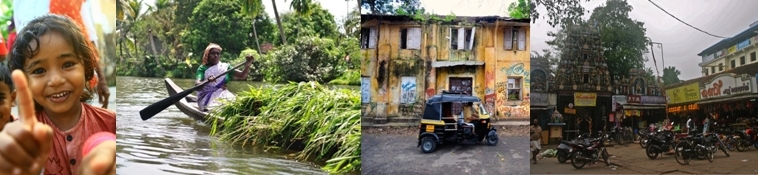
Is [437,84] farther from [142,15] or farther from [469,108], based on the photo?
[142,15]

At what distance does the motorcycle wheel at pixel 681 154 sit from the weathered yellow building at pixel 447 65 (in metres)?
1.20

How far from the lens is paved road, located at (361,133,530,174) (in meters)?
6.22

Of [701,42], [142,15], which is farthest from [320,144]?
[701,42]

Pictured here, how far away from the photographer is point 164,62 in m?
6.00

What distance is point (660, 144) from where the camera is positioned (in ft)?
21.5

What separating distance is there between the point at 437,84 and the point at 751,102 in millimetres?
2502

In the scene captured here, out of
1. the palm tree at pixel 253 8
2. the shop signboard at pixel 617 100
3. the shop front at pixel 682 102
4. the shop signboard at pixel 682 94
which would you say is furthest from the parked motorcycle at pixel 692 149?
the palm tree at pixel 253 8

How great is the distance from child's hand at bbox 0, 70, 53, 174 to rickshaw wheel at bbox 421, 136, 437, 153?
2568 millimetres

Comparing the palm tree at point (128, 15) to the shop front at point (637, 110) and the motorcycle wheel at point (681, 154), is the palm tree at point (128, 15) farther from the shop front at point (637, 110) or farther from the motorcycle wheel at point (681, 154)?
the motorcycle wheel at point (681, 154)

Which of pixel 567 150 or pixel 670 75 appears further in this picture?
pixel 670 75

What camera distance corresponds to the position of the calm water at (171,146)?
5.75 meters

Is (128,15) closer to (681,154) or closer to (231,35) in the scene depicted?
(231,35)

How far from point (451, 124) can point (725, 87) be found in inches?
88.2

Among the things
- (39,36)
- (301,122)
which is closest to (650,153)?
(301,122)
